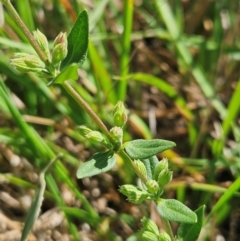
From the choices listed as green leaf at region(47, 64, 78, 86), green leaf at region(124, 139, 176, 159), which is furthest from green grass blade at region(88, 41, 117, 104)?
green leaf at region(47, 64, 78, 86)

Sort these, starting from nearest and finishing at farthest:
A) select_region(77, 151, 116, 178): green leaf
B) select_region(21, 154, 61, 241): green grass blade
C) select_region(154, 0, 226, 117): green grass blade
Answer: select_region(77, 151, 116, 178): green leaf, select_region(21, 154, 61, 241): green grass blade, select_region(154, 0, 226, 117): green grass blade

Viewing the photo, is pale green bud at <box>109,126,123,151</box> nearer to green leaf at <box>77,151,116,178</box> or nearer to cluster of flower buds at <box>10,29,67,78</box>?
green leaf at <box>77,151,116,178</box>

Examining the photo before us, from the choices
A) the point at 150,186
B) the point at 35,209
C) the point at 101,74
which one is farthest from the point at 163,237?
the point at 101,74

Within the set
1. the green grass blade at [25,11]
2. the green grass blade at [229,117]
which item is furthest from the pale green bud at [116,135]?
the green grass blade at [25,11]

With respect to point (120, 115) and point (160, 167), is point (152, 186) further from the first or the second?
point (120, 115)

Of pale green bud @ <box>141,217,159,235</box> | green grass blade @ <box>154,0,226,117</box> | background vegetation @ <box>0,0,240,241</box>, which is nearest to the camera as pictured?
pale green bud @ <box>141,217,159,235</box>

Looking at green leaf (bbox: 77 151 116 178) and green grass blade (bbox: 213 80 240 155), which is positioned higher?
green leaf (bbox: 77 151 116 178)
